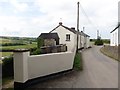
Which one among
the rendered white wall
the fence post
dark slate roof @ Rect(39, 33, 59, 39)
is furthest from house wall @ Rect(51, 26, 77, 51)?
the fence post

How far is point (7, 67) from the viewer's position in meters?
9.98

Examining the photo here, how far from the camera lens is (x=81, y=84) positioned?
26.8 ft

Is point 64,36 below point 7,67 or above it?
above

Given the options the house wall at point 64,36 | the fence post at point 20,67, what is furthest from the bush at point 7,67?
the house wall at point 64,36

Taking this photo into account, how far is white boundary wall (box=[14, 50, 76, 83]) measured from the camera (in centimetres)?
710

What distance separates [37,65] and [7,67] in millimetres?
2682

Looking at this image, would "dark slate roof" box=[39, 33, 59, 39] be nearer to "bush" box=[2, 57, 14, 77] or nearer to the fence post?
"bush" box=[2, 57, 14, 77]

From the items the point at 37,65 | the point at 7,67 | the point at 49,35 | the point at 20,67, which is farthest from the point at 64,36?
the point at 20,67

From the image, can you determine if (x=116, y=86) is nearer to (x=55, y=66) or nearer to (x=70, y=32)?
(x=55, y=66)

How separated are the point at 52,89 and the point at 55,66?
2.49 metres

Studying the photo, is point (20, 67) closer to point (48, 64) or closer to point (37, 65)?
point (37, 65)

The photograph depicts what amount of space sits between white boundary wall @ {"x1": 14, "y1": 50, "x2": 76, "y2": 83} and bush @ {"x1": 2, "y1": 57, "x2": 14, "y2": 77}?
7.90 feet

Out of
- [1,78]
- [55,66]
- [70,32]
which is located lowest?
[1,78]

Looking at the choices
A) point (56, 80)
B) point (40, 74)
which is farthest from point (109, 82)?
point (40, 74)
